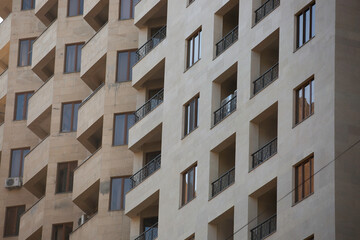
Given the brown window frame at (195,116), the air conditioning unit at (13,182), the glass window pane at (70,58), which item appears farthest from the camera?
the air conditioning unit at (13,182)

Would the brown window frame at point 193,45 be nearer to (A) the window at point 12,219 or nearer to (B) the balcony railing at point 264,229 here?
(B) the balcony railing at point 264,229

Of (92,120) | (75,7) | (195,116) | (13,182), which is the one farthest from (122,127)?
(13,182)

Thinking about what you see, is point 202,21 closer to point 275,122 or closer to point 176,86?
point 176,86

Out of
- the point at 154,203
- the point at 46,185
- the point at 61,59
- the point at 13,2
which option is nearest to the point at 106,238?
the point at 154,203

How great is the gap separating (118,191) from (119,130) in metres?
3.17

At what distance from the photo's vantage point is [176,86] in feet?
203

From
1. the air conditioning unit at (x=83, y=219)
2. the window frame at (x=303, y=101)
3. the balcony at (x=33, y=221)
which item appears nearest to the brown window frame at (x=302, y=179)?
the window frame at (x=303, y=101)

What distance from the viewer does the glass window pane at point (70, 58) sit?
7494cm

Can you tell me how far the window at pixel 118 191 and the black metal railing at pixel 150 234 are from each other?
3.86 meters

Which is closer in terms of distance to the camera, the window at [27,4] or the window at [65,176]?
the window at [65,176]

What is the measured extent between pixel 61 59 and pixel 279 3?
22171 millimetres

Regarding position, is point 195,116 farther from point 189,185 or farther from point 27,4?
point 27,4

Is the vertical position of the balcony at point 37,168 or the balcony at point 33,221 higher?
the balcony at point 37,168

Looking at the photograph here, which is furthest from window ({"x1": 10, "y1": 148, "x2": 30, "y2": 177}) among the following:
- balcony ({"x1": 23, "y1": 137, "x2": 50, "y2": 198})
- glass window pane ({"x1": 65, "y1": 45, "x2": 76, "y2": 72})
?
glass window pane ({"x1": 65, "y1": 45, "x2": 76, "y2": 72})
